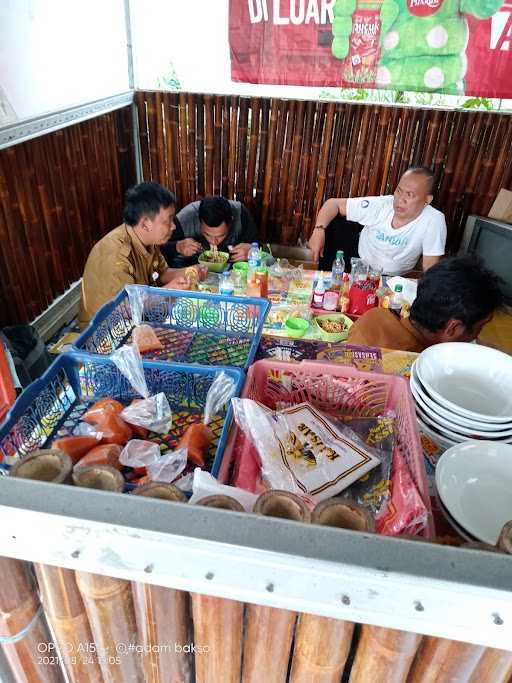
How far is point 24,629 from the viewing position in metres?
0.79

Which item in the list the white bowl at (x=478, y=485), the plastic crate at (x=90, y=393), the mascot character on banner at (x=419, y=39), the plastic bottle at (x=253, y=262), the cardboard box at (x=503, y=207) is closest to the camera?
the white bowl at (x=478, y=485)

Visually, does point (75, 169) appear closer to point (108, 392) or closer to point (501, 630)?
point (108, 392)

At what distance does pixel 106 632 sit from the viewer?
76 centimetres

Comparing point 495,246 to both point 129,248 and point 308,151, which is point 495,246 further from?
point 129,248

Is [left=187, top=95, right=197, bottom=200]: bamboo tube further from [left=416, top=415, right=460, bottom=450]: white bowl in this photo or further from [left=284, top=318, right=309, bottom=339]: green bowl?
[left=416, top=415, right=460, bottom=450]: white bowl

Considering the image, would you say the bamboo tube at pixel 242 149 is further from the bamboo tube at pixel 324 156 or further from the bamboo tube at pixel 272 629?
the bamboo tube at pixel 272 629

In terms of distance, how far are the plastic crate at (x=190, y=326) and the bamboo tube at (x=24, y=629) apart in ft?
3.25

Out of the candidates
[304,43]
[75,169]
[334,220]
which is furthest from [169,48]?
[334,220]

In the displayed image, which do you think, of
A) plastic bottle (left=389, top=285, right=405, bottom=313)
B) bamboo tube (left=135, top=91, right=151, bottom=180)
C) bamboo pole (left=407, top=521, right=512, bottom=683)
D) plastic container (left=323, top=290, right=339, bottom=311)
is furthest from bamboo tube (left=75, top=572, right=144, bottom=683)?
bamboo tube (left=135, top=91, right=151, bottom=180)

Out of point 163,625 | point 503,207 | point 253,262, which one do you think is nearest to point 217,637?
point 163,625

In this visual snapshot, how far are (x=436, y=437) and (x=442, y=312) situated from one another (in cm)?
69

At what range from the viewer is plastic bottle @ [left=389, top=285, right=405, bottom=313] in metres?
2.69

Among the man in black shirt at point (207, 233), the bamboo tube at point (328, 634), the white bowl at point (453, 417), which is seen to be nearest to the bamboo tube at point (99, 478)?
the bamboo tube at point (328, 634)

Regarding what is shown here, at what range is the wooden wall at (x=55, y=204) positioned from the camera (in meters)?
3.18
